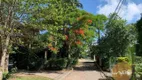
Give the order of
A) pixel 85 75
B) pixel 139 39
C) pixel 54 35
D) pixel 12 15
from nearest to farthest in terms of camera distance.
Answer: pixel 12 15, pixel 139 39, pixel 54 35, pixel 85 75

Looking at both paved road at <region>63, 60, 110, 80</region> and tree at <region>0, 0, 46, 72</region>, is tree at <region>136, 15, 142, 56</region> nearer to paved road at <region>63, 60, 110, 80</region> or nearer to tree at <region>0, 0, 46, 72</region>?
tree at <region>0, 0, 46, 72</region>

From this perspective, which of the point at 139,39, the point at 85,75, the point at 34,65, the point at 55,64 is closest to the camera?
the point at 139,39

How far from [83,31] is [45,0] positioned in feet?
56.4

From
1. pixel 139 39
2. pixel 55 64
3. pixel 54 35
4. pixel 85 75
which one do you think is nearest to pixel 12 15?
pixel 54 35

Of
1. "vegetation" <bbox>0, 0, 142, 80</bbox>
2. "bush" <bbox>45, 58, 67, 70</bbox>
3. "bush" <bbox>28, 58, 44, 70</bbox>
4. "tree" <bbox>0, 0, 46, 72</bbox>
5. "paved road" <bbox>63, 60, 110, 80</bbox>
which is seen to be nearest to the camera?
"tree" <bbox>0, 0, 46, 72</bbox>

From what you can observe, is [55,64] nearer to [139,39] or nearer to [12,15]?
[12,15]

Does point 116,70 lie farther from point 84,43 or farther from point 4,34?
point 84,43

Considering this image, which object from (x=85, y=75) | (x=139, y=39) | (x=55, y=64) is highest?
(x=139, y=39)

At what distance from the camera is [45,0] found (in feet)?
51.5

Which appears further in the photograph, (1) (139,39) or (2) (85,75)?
(2) (85,75)

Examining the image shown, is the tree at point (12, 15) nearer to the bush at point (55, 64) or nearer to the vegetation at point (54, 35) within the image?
the vegetation at point (54, 35)

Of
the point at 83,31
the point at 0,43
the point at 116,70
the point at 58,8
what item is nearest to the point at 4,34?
the point at 0,43

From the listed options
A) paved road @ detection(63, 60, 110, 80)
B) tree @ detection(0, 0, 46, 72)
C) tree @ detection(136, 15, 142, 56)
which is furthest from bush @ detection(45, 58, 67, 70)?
tree @ detection(136, 15, 142, 56)

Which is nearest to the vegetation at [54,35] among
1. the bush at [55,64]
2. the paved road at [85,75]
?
the bush at [55,64]
